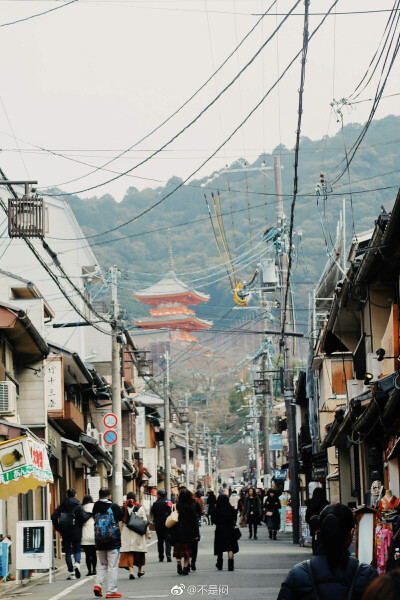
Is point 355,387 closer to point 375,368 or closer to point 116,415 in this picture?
point 375,368

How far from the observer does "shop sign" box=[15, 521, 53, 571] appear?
59.3 ft

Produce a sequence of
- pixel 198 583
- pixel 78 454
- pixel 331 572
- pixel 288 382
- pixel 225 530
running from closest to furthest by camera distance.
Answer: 1. pixel 331 572
2. pixel 198 583
3. pixel 225 530
4. pixel 288 382
5. pixel 78 454

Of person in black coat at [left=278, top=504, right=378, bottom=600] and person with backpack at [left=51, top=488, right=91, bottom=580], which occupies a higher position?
person in black coat at [left=278, top=504, right=378, bottom=600]

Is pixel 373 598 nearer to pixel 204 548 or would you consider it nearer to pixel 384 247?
pixel 384 247

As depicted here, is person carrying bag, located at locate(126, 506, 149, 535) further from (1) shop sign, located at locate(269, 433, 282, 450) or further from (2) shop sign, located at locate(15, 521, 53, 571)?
(1) shop sign, located at locate(269, 433, 282, 450)

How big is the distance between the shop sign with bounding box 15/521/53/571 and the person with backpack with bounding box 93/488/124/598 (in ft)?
8.13

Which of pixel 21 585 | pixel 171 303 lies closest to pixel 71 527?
pixel 21 585

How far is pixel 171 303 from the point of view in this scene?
13925cm

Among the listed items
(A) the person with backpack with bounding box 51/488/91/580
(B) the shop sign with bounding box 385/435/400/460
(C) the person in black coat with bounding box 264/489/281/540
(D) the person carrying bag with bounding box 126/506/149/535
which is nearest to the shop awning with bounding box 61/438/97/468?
(C) the person in black coat with bounding box 264/489/281/540

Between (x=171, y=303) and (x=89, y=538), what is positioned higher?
(x=171, y=303)

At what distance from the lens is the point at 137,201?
185625mm

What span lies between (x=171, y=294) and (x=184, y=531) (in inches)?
4564

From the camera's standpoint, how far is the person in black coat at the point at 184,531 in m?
18.6

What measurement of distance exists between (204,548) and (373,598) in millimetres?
27366
